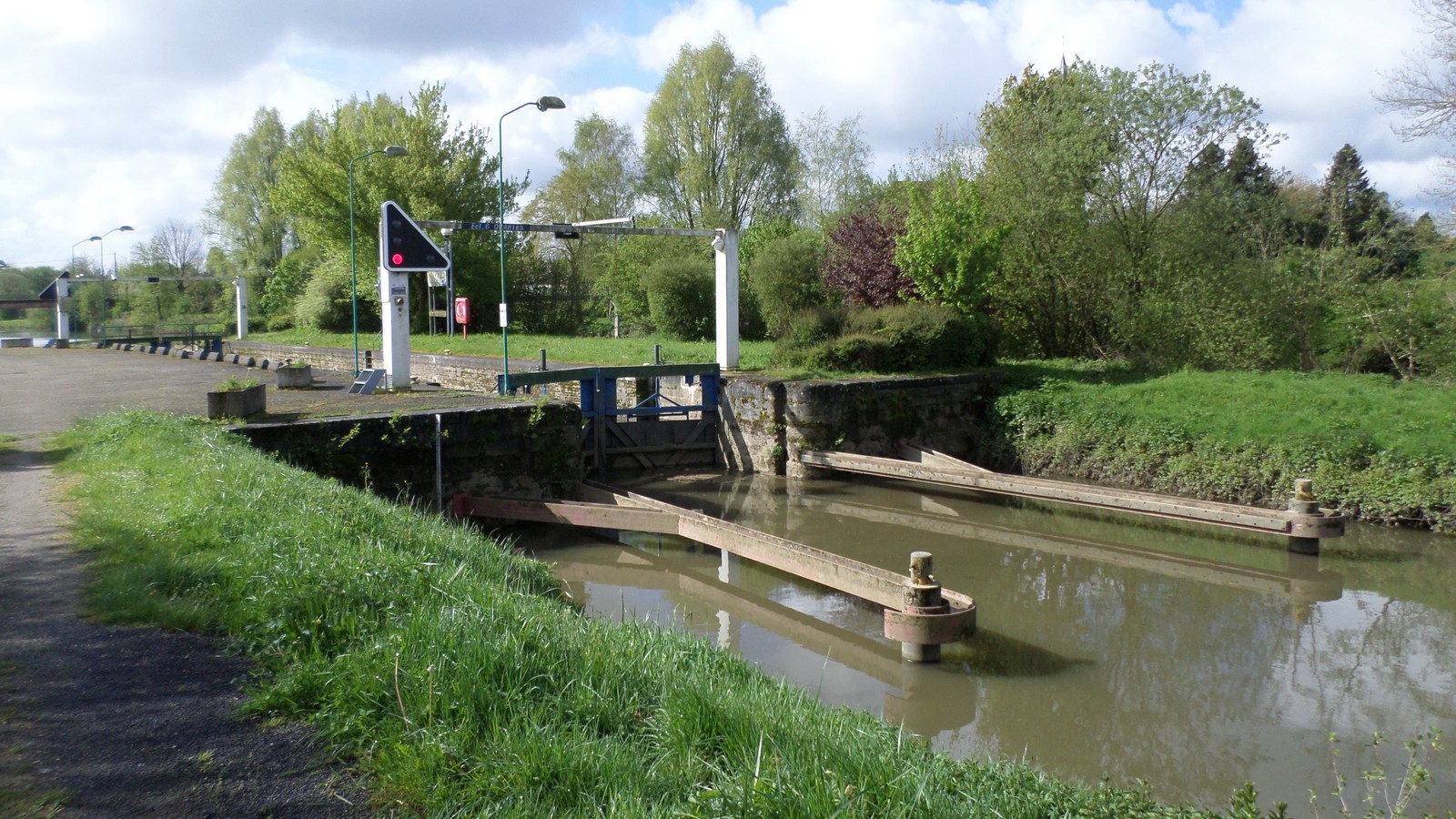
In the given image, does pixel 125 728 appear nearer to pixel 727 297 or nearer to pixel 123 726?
pixel 123 726

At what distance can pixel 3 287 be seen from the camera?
2532 inches

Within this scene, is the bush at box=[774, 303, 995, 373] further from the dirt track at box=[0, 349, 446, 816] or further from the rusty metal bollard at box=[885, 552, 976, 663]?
the dirt track at box=[0, 349, 446, 816]

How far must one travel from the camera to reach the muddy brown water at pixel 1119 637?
268 inches

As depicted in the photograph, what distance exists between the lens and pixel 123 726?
4.07 metres

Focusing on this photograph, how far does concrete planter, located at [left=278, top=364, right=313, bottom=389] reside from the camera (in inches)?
→ 727

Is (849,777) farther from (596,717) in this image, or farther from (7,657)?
(7,657)

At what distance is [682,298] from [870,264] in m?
7.80

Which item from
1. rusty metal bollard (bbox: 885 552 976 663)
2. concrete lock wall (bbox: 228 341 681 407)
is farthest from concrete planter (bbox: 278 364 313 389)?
rusty metal bollard (bbox: 885 552 976 663)

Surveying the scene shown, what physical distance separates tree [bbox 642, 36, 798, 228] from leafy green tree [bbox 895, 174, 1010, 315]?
1807 centimetres

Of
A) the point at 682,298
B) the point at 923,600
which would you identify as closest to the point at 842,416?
the point at 923,600

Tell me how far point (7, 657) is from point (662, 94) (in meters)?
37.5

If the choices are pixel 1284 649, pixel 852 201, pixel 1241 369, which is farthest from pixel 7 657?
pixel 852 201

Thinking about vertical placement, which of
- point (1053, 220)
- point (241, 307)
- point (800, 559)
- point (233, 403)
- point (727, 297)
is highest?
point (1053, 220)

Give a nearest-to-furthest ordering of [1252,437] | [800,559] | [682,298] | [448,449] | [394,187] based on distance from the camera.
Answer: [800,559], [448,449], [1252,437], [682,298], [394,187]
